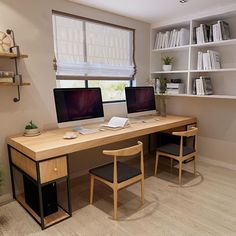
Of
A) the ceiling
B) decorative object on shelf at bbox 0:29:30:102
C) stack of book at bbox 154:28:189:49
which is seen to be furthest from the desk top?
the ceiling

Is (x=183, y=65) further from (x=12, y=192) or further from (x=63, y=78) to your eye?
(x=12, y=192)

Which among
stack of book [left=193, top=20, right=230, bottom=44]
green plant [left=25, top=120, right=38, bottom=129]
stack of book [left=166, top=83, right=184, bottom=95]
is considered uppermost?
stack of book [left=193, top=20, right=230, bottom=44]

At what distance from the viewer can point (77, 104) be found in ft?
7.97

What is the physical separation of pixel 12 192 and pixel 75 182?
74 cm

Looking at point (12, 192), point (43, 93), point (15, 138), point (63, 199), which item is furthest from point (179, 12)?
point (12, 192)

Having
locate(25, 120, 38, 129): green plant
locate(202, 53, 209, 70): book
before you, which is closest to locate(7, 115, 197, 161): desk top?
locate(25, 120, 38, 129): green plant

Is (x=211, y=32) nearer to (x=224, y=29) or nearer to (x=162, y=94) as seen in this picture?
(x=224, y=29)

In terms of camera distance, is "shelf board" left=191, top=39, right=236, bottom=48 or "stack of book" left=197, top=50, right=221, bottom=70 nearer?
"shelf board" left=191, top=39, right=236, bottom=48

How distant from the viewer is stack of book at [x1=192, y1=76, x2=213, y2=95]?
10.1 feet

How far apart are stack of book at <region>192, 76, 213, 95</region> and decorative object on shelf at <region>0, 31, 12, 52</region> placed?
95.8 inches

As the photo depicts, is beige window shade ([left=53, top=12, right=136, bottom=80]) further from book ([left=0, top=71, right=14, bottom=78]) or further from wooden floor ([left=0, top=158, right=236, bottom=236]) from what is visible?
wooden floor ([left=0, top=158, right=236, bottom=236])

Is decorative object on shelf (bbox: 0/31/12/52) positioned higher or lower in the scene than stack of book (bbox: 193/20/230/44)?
lower

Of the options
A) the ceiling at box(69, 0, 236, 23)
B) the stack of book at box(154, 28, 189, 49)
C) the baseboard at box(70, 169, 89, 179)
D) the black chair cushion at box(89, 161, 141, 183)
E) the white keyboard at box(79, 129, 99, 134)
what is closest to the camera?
the black chair cushion at box(89, 161, 141, 183)

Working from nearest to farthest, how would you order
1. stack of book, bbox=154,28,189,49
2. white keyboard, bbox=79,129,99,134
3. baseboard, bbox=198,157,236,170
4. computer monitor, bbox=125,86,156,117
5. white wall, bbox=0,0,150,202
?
white wall, bbox=0,0,150,202, white keyboard, bbox=79,129,99,134, computer monitor, bbox=125,86,156,117, baseboard, bbox=198,157,236,170, stack of book, bbox=154,28,189,49
